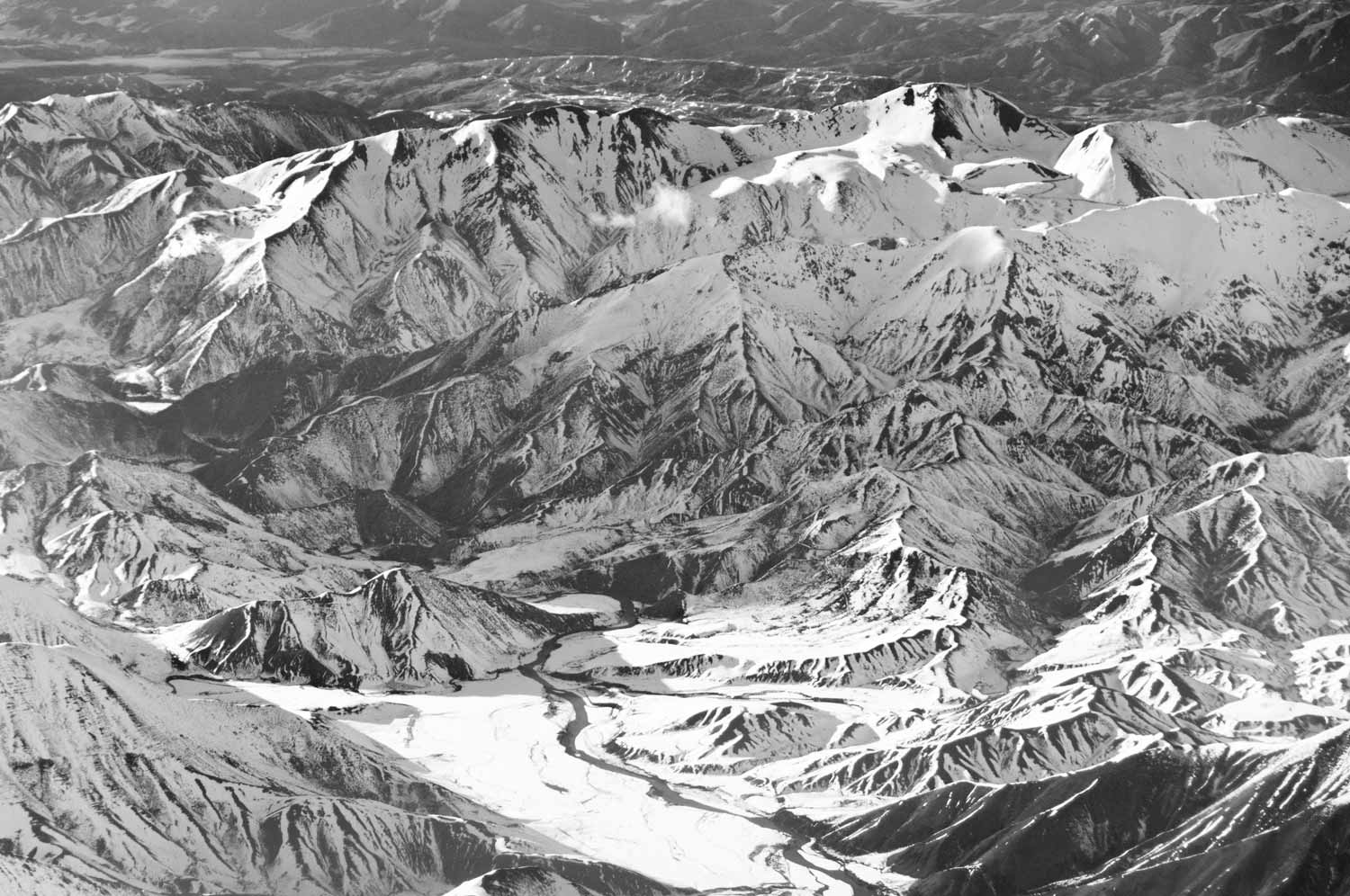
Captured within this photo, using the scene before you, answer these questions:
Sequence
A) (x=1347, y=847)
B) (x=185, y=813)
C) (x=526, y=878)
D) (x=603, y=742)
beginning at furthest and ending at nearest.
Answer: (x=603, y=742) < (x=185, y=813) < (x=526, y=878) < (x=1347, y=847)

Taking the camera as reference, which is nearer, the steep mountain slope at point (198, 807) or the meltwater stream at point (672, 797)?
the steep mountain slope at point (198, 807)

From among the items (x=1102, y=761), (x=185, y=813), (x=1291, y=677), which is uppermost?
(x=185, y=813)

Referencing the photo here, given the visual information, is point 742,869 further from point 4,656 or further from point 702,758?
point 4,656

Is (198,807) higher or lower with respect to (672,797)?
higher

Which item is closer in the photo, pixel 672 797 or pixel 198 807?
pixel 198 807

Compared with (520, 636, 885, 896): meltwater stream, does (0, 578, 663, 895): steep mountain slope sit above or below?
above

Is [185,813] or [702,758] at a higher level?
[185,813]

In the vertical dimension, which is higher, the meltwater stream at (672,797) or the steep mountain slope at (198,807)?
the steep mountain slope at (198,807)

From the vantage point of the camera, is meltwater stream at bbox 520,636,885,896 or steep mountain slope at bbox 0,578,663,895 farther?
meltwater stream at bbox 520,636,885,896

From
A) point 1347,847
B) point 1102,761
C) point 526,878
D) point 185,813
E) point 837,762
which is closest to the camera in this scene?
point 1347,847

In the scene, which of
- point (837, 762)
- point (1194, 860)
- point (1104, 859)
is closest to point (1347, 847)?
point (1194, 860)

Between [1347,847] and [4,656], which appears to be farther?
[4,656]
